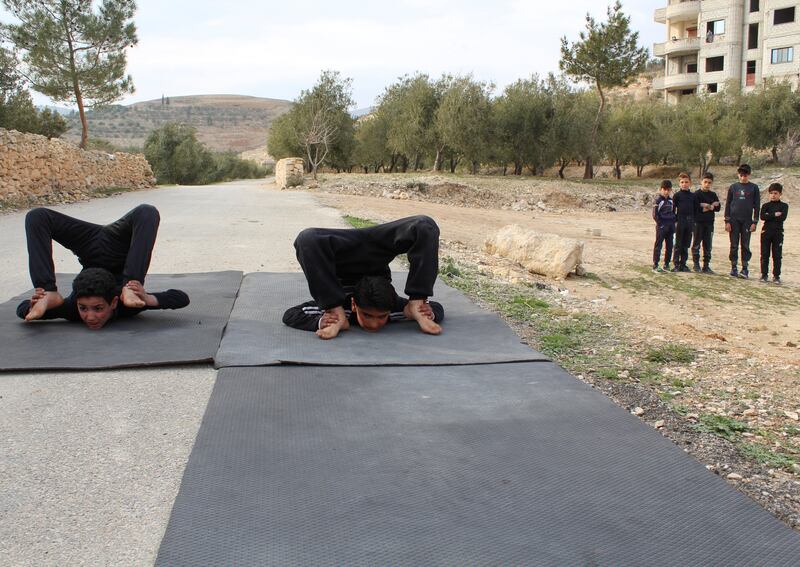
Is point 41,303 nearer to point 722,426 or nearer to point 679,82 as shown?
point 722,426

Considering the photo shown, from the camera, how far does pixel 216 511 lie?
7.37ft

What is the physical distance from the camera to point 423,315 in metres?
4.66

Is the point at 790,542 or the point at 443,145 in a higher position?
the point at 443,145

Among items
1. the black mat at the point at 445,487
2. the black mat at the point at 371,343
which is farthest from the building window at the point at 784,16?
the black mat at the point at 445,487

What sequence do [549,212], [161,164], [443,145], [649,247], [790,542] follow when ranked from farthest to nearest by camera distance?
[161,164], [443,145], [549,212], [649,247], [790,542]

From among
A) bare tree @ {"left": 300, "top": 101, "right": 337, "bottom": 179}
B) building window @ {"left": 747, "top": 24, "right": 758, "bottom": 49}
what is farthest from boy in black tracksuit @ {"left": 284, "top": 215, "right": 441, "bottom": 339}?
building window @ {"left": 747, "top": 24, "right": 758, "bottom": 49}

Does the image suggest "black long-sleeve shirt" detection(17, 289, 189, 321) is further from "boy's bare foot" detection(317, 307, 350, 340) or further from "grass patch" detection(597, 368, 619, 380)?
"grass patch" detection(597, 368, 619, 380)

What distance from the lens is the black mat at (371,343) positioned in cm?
396

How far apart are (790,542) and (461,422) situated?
53.2 inches

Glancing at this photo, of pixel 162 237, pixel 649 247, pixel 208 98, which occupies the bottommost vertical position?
pixel 649 247

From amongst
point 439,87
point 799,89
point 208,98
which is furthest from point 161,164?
point 208,98

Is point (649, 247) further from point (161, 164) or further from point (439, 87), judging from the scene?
point (161, 164)

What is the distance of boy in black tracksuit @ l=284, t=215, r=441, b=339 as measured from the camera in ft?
14.7

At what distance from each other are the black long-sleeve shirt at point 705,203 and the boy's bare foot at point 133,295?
30.1ft
